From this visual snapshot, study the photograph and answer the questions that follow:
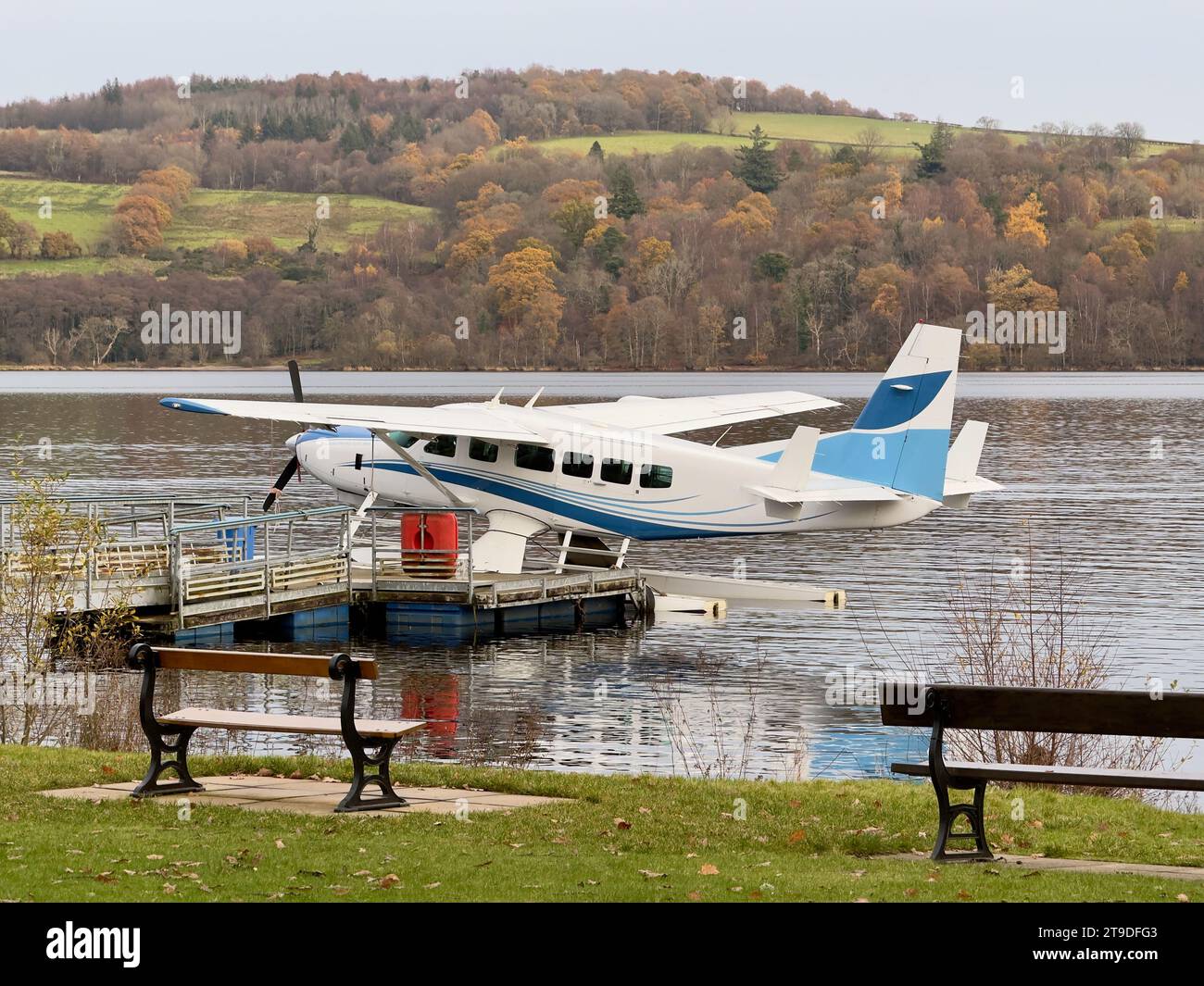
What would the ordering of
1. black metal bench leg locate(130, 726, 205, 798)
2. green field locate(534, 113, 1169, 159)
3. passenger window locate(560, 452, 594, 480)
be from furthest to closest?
green field locate(534, 113, 1169, 159), passenger window locate(560, 452, 594, 480), black metal bench leg locate(130, 726, 205, 798)

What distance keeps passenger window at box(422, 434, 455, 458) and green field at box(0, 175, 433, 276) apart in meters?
144

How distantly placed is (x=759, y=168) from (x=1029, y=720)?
166312 mm

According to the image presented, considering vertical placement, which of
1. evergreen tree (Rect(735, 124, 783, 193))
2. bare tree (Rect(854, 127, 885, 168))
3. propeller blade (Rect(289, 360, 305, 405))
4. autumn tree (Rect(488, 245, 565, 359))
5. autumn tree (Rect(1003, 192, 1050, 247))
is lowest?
propeller blade (Rect(289, 360, 305, 405))

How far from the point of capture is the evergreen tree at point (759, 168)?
16950 centimetres

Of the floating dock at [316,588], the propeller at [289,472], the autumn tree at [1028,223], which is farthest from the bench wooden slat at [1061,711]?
the autumn tree at [1028,223]

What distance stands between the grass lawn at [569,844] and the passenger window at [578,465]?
1397cm

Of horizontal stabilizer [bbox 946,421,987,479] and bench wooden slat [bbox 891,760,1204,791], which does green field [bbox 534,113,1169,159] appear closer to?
horizontal stabilizer [bbox 946,421,987,479]

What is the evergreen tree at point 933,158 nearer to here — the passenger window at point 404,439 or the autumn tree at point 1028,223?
the autumn tree at point 1028,223

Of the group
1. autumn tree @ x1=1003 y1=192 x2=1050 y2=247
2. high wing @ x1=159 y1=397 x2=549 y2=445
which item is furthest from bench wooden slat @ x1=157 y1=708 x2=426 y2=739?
autumn tree @ x1=1003 y1=192 x2=1050 y2=247

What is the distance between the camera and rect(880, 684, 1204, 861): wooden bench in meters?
7.94

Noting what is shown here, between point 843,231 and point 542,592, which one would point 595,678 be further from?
point 843,231
